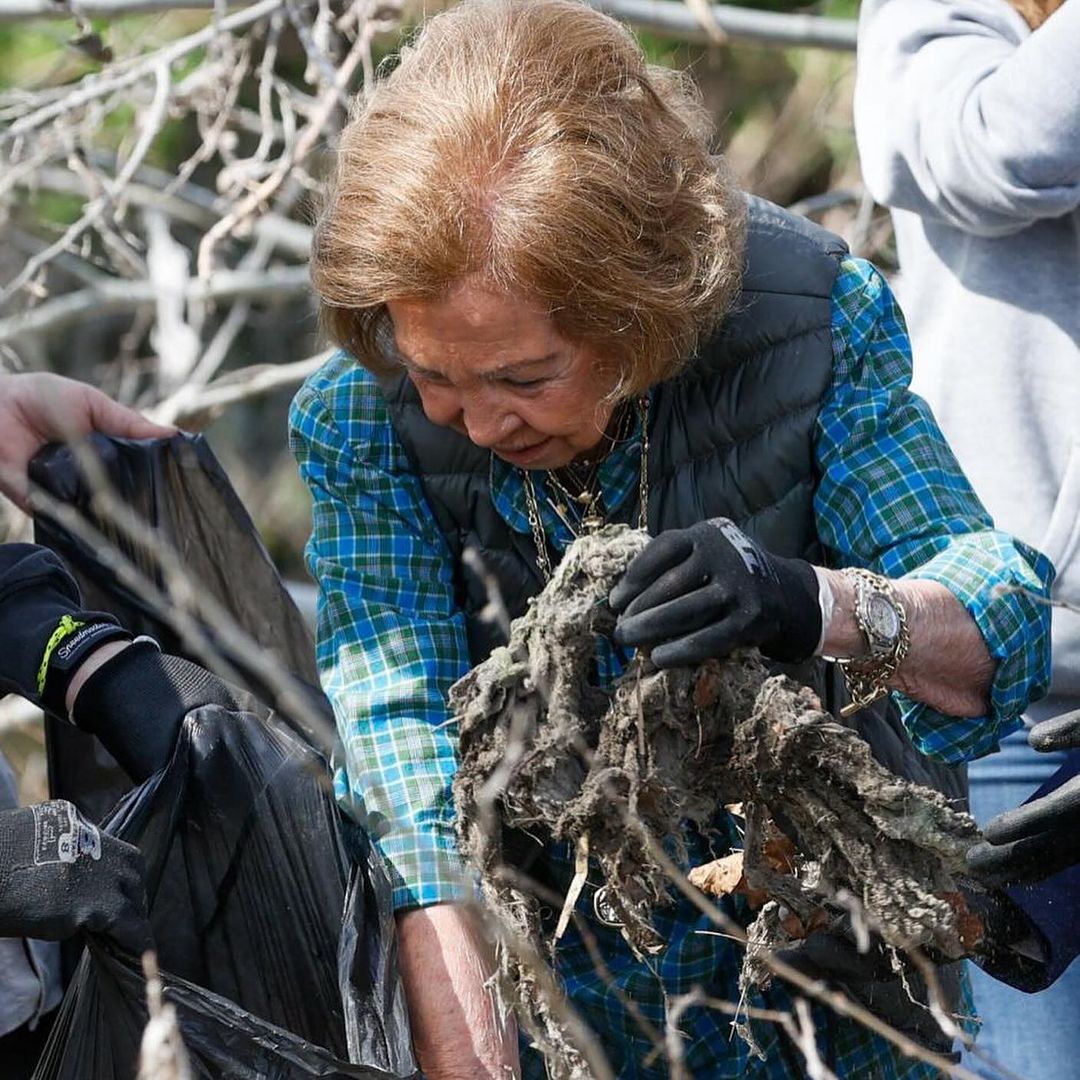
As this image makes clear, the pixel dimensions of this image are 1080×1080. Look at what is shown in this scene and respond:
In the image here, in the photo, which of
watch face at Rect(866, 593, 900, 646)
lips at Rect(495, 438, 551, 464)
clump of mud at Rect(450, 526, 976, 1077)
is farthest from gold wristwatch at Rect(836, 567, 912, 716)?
lips at Rect(495, 438, 551, 464)

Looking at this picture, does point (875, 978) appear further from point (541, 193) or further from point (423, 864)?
point (541, 193)

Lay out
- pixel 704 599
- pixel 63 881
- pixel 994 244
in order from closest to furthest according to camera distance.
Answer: pixel 704 599, pixel 63 881, pixel 994 244

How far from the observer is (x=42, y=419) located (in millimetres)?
2287

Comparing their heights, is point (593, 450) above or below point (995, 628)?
above

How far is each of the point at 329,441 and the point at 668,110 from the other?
20.7 inches

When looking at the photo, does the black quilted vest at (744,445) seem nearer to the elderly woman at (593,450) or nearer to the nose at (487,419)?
the elderly woman at (593,450)

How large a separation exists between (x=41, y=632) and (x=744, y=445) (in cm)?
85

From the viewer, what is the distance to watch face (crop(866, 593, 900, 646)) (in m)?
1.65

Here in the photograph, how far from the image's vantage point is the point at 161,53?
339cm

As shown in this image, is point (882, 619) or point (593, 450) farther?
point (593, 450)

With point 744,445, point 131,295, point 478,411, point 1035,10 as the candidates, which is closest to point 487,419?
point 478,411

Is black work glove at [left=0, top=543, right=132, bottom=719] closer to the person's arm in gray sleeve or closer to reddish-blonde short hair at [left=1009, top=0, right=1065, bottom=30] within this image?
the person's arm in gray sleeve

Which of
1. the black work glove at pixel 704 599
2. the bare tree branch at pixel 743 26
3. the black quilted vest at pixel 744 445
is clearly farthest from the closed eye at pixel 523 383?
the bare tree branch at pixel 743 26

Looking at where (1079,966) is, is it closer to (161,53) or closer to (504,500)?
(504,500)
